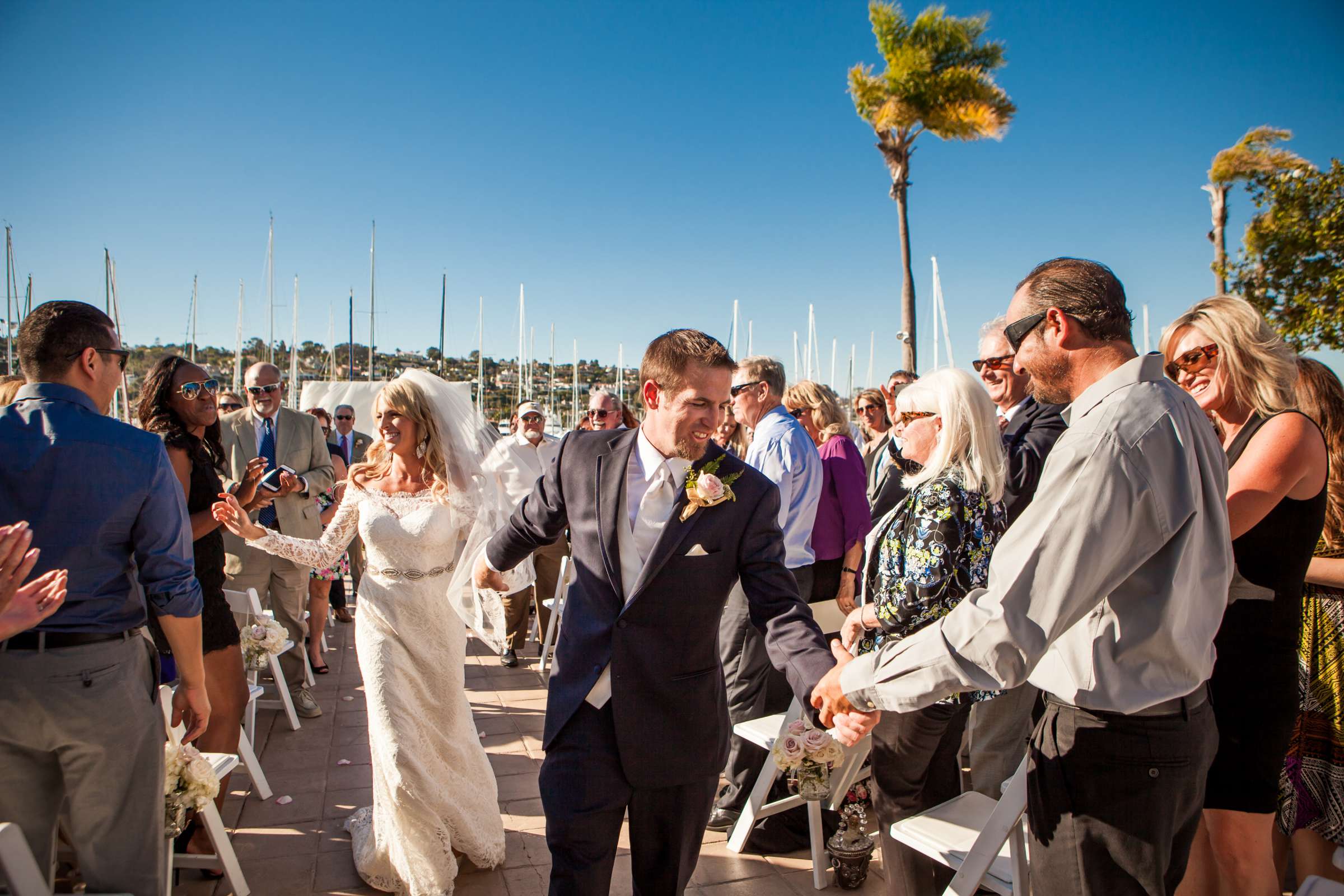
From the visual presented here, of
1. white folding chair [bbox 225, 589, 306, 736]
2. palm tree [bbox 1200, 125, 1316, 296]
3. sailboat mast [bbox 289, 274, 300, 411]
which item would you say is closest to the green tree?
palm tree [bbox 1200, 125, 1316, 296]

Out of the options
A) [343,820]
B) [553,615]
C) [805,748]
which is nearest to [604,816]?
[805,748]

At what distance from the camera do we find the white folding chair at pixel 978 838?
237cm

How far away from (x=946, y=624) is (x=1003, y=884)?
4.23 feet

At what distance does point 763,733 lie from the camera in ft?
12.2

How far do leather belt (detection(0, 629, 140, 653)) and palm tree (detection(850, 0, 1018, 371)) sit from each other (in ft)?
50.2

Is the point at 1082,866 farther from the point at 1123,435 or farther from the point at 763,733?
the point at 763,733

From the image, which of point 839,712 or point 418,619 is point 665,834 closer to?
point 839,712

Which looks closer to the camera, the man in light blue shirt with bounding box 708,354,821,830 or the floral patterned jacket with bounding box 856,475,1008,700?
the floral patterned jacket with bounding box 856,475,1008,700

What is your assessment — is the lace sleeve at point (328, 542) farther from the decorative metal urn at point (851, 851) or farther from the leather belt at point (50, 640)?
the decorative metal urn at point (851, 851)

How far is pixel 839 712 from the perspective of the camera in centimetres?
217

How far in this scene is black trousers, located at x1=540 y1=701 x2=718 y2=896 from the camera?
237 cm

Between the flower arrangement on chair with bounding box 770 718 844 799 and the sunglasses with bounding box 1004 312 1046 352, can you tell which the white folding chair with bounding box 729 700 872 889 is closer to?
the flower arrangement on chair with bounding box 770 718 844 799

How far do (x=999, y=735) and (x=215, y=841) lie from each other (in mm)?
3486

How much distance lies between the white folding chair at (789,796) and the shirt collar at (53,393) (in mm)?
2985
